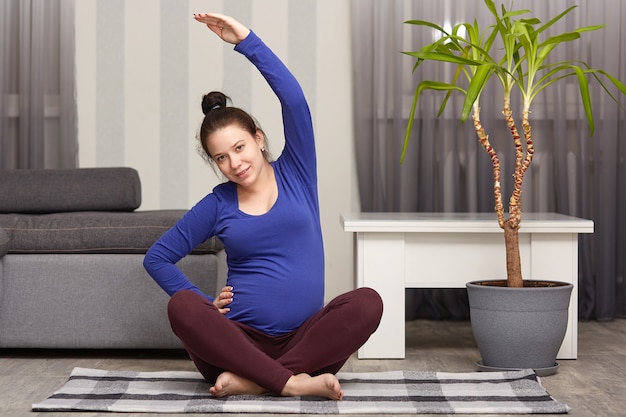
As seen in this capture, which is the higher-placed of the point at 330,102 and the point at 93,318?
the point at 330,102

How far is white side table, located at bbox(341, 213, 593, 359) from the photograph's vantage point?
280 centimetres

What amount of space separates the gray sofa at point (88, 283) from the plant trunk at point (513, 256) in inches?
33.8

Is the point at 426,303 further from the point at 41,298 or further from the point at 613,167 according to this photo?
the point at 41,298

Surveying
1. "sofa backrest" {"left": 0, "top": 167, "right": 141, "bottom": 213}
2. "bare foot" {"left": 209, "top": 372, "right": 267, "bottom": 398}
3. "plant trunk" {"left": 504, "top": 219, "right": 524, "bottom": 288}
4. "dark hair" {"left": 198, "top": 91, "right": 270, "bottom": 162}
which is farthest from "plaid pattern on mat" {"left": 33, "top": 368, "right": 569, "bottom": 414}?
"sofa backrest" {"left": 0, "top": 167, "right": 141, "bottom": 213}

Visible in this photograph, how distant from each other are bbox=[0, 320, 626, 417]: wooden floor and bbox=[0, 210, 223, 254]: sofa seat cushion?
334mm

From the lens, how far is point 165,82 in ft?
13.0

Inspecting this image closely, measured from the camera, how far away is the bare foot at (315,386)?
210 centimetres

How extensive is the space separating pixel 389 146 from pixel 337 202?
0.33 m

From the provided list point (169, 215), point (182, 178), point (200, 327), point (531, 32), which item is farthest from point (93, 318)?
point (531, 32)

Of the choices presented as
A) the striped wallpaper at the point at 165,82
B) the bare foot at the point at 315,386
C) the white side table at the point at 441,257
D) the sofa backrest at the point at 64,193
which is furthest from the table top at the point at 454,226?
the striped wallpaper at the point at 165,82

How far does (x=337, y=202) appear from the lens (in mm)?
3941

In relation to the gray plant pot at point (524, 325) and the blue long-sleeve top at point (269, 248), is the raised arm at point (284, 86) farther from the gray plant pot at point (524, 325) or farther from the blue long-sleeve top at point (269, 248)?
the gray plant pot at point (524, 325)

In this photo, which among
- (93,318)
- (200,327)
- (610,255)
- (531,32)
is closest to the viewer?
(200,327)

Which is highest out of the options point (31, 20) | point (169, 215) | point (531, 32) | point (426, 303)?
point (31, 20)
